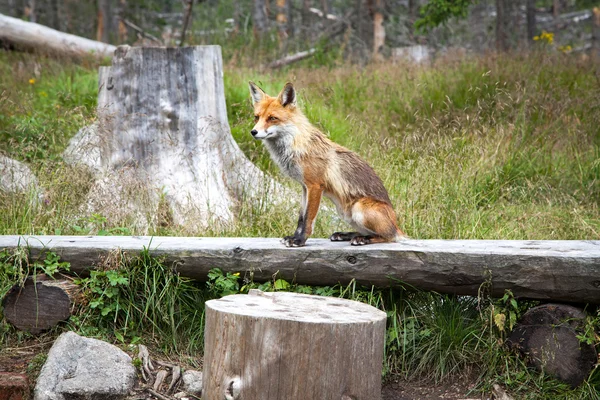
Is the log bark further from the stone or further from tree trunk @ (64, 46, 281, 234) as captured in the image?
the stone

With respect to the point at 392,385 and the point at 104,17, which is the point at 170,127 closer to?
the point at 392,385

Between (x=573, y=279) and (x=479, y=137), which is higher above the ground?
(x=479, y=137)

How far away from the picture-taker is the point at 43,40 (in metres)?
12.5

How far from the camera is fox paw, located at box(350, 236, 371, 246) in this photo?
4586 millimetres

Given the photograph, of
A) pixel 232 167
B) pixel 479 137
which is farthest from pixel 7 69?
pixel 479 137

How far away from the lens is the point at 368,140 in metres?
7.83

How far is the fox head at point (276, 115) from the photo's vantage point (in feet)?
15.1

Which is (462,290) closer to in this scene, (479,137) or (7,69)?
(479,137)

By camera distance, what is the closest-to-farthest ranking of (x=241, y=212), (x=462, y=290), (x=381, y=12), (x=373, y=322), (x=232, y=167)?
(x=373, y=322), (x=462, y=290), (x=241, y=212), (x=232, y=167), (x=381, y=12)

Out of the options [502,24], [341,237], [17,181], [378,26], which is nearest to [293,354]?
[341,237]

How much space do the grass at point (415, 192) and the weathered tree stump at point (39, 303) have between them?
0.34ft

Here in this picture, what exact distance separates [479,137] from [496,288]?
396 cm

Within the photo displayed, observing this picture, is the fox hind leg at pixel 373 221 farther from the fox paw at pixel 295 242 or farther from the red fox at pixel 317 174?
the fox paw at pixel 295 242

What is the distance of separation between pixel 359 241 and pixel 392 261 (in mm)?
311
